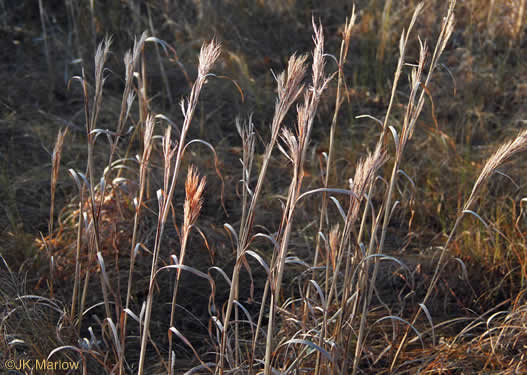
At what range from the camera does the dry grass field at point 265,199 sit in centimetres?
113

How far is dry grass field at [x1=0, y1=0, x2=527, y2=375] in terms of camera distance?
3.70ft

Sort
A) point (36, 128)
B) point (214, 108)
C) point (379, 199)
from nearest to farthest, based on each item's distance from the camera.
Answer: point (379, 199), point (36, 128), point (214, 108)

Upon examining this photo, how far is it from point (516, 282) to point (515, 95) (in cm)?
152

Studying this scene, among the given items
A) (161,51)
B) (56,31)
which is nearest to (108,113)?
(161,51)

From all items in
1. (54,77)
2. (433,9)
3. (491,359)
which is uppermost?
(433,9)

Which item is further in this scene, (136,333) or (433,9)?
(433,9)

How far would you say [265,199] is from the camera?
2.41 meters

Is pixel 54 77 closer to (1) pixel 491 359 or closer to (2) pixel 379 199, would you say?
(2) pixel 379 199

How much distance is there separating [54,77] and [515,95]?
271cm

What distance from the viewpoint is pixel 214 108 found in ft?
10.8

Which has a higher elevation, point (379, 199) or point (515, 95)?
point (515, 95)

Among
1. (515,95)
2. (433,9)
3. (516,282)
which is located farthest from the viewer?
(433,9)

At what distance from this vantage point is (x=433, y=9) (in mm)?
Answer: 3703

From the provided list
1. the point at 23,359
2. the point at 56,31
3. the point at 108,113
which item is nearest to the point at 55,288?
the point at 23,359
